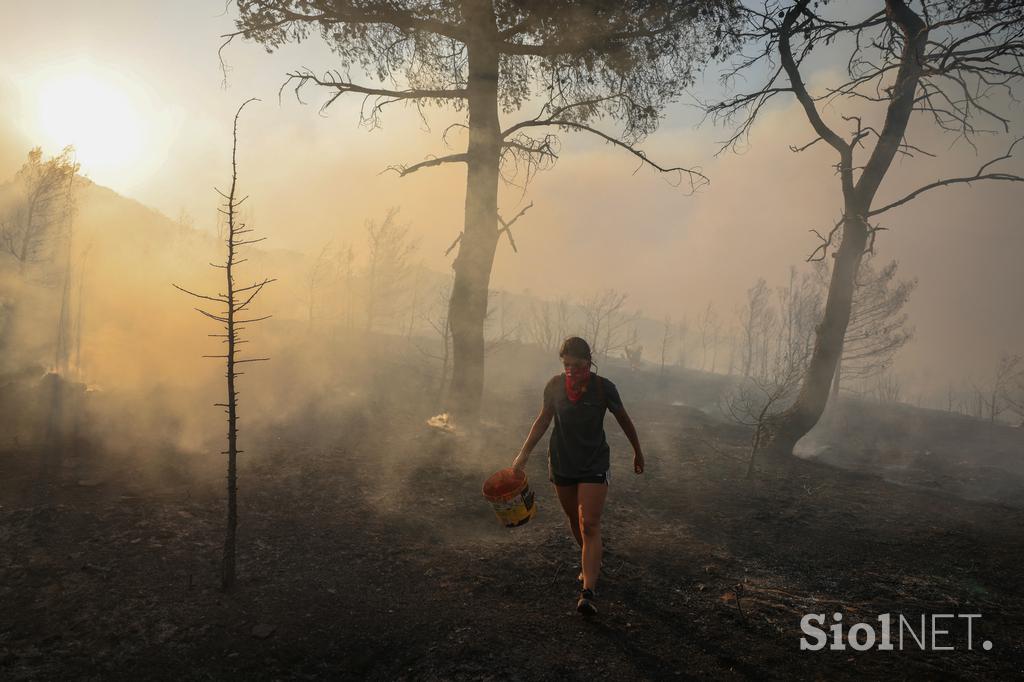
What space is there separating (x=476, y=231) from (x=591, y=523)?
5.52m

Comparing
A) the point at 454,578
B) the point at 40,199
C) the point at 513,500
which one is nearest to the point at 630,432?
the point at 513,500

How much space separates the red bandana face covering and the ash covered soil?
146cm

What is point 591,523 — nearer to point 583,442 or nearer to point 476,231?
point 583,442

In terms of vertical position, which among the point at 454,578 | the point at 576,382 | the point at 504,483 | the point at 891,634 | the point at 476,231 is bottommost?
the point at 454,578

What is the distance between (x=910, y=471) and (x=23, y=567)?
15736 millimetres

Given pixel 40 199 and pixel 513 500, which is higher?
pixel 40 199

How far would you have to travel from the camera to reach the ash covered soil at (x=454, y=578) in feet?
9.64

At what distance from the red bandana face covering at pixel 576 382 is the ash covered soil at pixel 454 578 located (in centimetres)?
146

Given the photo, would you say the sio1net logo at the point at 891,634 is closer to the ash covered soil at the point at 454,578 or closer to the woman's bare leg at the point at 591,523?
the ash covered soil at the point at 454,578

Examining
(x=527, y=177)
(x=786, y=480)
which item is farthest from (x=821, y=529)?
(x=527, y=177)

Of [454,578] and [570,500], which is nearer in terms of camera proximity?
[570,500]

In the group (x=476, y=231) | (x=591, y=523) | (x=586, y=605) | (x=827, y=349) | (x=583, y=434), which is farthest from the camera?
(x=827, y=349)

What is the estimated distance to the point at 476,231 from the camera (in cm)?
813

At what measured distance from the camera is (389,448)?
798 centimetres
